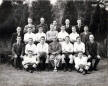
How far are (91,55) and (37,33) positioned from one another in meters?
1.64

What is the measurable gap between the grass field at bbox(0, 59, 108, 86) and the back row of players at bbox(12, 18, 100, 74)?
0.31 meters

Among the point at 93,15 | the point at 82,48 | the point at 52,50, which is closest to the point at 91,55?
the point at 82,48

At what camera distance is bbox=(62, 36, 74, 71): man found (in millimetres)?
8508

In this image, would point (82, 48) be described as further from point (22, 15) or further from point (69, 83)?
point (22, 15)

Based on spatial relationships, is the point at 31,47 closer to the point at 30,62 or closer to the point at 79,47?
the point at 30,62

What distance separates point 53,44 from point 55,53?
29 cm

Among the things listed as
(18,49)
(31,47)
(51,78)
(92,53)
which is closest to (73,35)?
(92,53)

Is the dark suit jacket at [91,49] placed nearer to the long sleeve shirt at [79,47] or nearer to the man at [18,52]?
the long sleeve shirt at [79,47]

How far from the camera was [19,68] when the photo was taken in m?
8.77

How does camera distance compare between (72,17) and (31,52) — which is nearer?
(31,52)

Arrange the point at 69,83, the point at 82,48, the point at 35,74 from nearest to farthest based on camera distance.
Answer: the point at 69,83 → the point at 35,74 → the point at 82,48

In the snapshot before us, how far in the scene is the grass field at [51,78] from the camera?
271 inches

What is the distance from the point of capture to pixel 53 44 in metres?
8.67

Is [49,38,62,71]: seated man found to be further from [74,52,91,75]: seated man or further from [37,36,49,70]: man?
[74,52,91,75]: seated man
